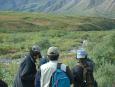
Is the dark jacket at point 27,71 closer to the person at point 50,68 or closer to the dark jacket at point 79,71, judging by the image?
the dark jacket at point 79,71

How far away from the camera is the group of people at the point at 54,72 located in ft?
28.3

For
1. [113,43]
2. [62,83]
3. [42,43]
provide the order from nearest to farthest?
[62,83]
[113,43]
[42,43]

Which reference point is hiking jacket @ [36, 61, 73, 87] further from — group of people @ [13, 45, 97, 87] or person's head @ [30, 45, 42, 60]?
person's head @ [30, 45, 42, 60]

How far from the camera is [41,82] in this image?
8.91 m

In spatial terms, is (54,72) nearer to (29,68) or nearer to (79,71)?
(79,71)

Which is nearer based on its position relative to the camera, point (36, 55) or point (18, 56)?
point (36, 55)

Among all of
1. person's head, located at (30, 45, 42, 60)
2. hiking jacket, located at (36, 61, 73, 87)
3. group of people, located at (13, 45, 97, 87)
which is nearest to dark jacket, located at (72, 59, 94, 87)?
group of people, located at (13, 45, 97, 87)

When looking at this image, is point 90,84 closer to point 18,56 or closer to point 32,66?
point 32,66

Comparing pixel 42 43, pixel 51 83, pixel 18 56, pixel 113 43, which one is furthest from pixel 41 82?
pixel 42 43

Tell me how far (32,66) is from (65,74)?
5.79 feet

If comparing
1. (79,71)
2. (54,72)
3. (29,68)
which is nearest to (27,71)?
(29,68)

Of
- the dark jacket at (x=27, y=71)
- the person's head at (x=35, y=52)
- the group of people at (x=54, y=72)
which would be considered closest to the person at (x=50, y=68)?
the group of people at (x=54, y=72)

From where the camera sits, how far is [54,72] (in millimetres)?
8688

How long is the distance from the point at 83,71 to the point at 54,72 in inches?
54.8
